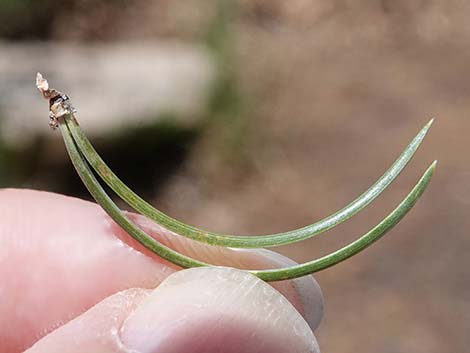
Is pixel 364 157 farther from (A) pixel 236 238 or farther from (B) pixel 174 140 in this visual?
(A) pixel 236 238

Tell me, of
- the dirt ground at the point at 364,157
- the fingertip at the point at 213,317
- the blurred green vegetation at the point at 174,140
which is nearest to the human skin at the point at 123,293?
the fingertip at the point at 213,317

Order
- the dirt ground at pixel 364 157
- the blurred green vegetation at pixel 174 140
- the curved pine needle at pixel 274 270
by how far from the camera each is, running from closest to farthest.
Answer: the curved pine needle at pixel 274 270 < the dirt ground at pixel 364 157 < the blurred green vegetation at pixel 174 140

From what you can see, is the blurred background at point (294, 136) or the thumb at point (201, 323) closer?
the thumb at point (201, 323)

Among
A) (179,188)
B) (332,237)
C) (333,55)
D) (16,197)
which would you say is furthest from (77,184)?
(16,197)

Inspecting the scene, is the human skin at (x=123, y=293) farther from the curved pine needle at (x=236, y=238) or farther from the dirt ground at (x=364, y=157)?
the dirt ground at (x=364, y=157)

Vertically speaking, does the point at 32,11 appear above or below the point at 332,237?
above

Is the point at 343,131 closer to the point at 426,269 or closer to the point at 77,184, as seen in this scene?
the point at 426,269

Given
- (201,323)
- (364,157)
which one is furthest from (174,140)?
(201,323)
